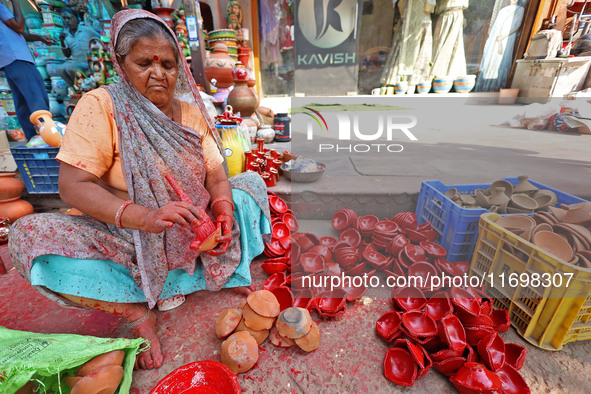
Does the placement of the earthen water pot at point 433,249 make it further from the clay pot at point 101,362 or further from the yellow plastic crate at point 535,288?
the clay pot at point 101,362

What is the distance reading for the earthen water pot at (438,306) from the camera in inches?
54.8

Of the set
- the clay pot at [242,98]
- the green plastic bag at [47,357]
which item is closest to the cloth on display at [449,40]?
the clay pot at [242,98]

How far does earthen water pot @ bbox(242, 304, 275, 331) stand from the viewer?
1250mm

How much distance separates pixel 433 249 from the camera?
5.74 feet

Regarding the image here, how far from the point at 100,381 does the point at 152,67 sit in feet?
4.12

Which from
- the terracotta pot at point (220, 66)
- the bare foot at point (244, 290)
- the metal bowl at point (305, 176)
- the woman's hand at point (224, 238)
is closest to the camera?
the woman's hand at point (224, 238)

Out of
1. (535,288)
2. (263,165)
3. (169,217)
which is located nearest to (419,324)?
(535,288)

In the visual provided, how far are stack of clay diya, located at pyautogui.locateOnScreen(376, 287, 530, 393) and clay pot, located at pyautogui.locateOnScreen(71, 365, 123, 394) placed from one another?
1.08 metres

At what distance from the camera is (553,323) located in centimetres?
124

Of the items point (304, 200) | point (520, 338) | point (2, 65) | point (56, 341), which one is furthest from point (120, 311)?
point (2, 65)

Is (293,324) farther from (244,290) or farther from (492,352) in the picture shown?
(492,352)

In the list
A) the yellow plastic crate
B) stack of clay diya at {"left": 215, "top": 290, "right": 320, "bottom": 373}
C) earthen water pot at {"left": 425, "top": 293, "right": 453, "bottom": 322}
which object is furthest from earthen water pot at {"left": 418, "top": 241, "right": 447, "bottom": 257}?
stack of clay diya at {"left": 215, "top": 290, "right": 320, "bottom": 373}

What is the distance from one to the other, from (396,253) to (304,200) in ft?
3.34

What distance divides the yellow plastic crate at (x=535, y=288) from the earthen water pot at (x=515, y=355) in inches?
7.7
